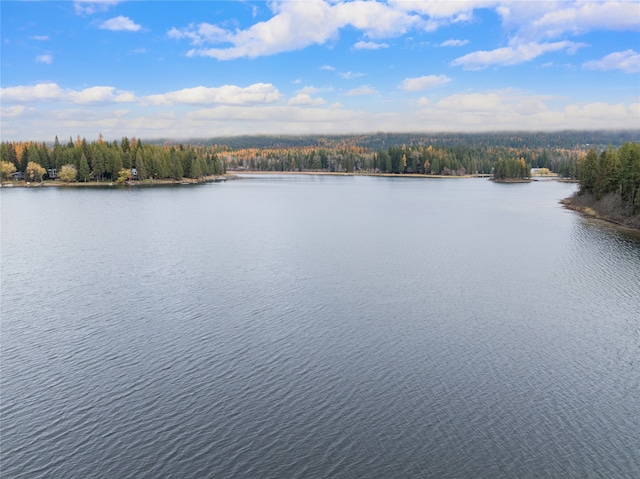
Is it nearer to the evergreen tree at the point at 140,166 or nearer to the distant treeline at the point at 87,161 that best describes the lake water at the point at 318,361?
the evergreen tree at the point at 140,166

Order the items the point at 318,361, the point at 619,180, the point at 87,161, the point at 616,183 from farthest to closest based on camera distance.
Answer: the point at 87,161 → the point at 616,183 → the point at 619,180 → the point at 318,361

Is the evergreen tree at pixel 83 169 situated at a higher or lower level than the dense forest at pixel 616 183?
higher

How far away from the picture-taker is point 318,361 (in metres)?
30.0

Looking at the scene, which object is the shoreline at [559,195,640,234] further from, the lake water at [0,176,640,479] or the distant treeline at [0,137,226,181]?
A: the distant treeline at [0,137,226,181]

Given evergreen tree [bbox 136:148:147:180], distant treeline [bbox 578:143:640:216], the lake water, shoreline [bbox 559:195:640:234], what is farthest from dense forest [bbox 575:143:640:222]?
evergreen tree [bbox 136:148:147:180]

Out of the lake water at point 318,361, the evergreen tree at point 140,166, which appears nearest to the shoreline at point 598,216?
the lake water at point 318,361

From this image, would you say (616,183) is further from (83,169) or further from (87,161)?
(87,161)

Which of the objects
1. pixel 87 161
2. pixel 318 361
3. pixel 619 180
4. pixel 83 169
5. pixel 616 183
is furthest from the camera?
pixel 87 161

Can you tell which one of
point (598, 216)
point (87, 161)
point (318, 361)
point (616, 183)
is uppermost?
point (87, 161)

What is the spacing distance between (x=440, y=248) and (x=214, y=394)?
46.8 meters

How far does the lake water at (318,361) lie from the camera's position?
822 inches

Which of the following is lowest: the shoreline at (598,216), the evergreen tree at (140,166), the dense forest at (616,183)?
the shoreline at (598,216)

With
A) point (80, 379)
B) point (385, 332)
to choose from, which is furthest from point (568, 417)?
point (80, 379)

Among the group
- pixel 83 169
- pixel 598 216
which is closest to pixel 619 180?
pixel 598 216
